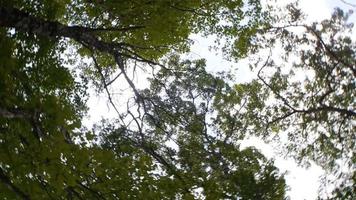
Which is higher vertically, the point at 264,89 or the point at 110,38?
the point at 264,89

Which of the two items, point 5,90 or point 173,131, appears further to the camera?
point 173,131

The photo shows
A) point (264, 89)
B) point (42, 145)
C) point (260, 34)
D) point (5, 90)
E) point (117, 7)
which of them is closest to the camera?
point (42, 145)

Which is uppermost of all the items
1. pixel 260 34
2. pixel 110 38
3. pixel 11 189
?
pixel 260 34

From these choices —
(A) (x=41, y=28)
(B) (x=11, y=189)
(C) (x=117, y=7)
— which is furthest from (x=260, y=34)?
(B) (x=11, y=189)

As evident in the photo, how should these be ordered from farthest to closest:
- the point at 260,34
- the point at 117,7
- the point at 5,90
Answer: the point at 260,34 < the point at 117,7 < the point at 5,90

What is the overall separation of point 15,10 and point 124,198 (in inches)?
136

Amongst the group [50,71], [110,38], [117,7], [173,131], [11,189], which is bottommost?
[11,189]

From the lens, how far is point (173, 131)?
51.9 ft

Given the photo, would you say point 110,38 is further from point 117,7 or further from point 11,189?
point 11,189

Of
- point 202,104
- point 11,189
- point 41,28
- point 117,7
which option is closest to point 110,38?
point 117,7

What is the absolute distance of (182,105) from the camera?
1641 centimetres

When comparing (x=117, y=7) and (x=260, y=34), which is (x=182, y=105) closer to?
(x=260, y=34)

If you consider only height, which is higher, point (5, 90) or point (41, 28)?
point (41, 28)

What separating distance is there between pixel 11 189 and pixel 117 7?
439 centimetres
